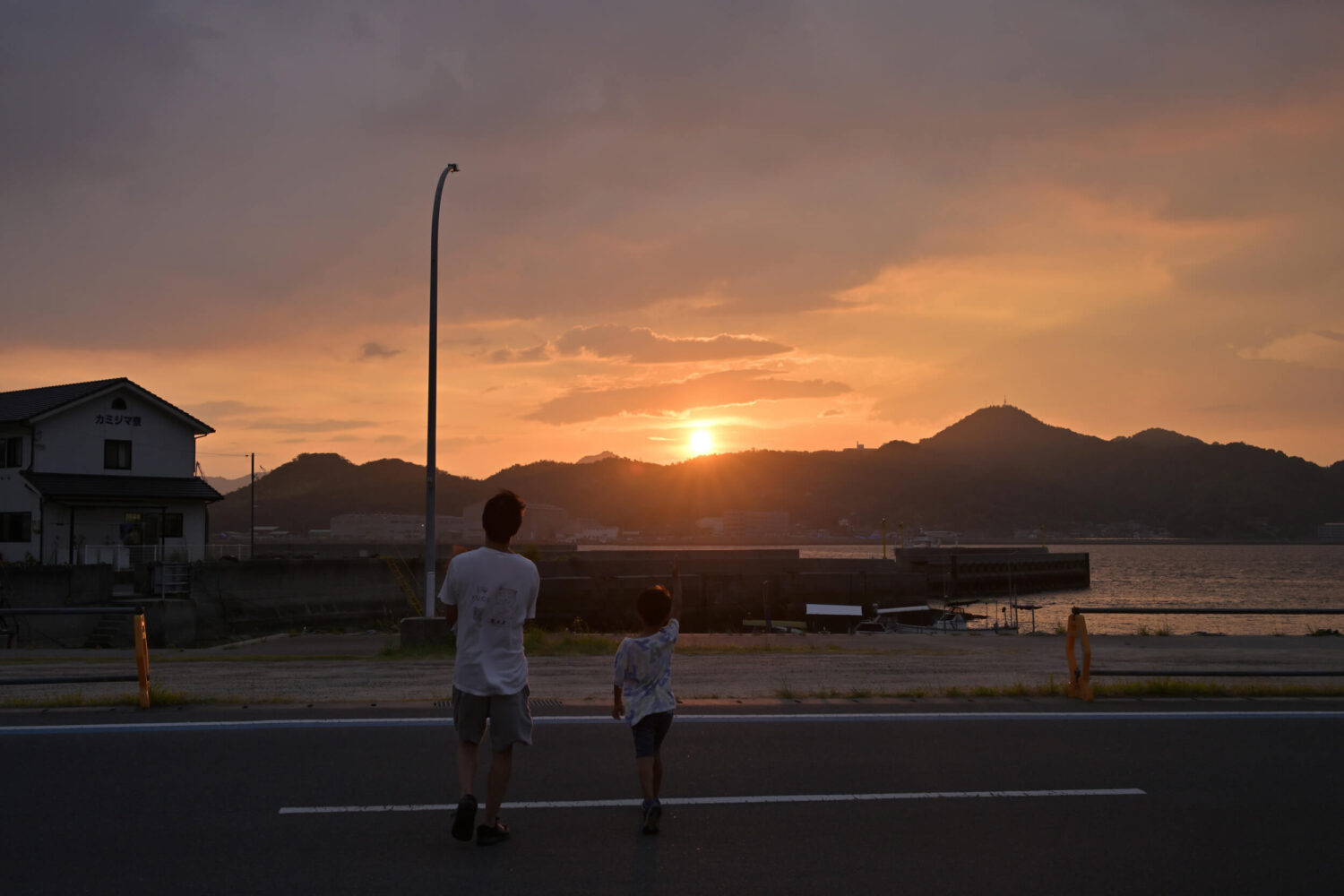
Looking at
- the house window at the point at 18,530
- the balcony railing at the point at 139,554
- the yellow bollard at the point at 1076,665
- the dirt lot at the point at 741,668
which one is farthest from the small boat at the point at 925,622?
the yellow bollard at the point at 1076,665

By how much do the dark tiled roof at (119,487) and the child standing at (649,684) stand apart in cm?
4041

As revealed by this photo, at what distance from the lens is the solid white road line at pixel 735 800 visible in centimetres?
629

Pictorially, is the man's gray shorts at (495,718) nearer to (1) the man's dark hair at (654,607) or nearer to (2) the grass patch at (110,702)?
(1) the man's dark hair at (654,607)

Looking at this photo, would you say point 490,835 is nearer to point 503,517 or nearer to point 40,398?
point 503,517

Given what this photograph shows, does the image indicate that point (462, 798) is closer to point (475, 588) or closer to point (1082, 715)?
point (475, 588)

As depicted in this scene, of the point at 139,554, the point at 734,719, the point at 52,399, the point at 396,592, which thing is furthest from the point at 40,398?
the point at 734,719

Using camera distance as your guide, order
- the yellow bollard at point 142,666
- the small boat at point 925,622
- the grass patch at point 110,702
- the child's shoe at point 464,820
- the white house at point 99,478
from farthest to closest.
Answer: the small boat at point 925,622 < the white house at point 99,478 < the grass patch at point 110,702 < the yellow bollard at point 142,666 < the child's shoe at point 464,820

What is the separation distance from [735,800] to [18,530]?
137 ft

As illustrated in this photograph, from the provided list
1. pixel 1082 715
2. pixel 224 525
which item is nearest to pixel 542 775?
pixel 1082 715

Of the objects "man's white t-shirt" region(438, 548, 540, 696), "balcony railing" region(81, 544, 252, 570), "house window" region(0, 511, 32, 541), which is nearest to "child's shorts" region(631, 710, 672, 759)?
"man's white t-shirt" region(438, 548, 540, 696)

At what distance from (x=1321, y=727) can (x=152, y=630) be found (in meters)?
36.3

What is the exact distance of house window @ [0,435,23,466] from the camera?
39.3 metres

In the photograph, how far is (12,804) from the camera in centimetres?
630

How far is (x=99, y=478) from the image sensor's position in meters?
40.9
